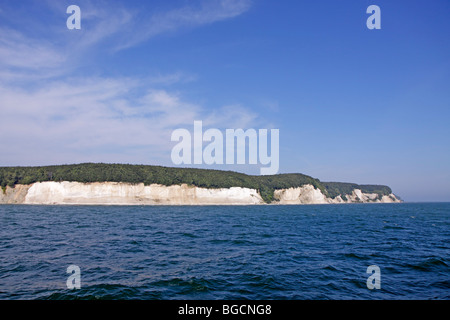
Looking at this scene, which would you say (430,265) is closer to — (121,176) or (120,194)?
(120,194)

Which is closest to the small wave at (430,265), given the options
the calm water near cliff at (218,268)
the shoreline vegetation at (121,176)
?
the calm water near cliff at (218,268)

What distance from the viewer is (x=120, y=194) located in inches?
4756

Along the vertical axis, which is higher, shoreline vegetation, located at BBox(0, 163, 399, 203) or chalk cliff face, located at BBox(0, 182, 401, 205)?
shoreline vegetation, located at BBox(0, 163, 399, 203)

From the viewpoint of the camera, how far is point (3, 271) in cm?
1455

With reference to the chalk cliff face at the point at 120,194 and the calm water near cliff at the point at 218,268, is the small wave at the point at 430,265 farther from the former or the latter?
the chalk cliff face at the point at 120,194

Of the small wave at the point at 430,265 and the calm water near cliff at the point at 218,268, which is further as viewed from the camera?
the small wave at the point at 430,265

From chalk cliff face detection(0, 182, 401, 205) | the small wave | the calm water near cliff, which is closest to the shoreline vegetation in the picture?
chalk cliff face detection(0, 182, 401, 205)

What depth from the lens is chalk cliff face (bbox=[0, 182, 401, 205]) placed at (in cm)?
11325

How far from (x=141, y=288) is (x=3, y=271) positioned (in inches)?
329

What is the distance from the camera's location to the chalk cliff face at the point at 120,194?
11325cm

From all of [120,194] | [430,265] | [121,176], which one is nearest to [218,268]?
[430,265]

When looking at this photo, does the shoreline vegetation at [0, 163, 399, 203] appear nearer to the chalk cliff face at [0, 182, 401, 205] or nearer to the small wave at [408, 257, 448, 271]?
the chalk cliff face at [0, 182, 401, 205]

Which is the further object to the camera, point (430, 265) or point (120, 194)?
point (120, 194)

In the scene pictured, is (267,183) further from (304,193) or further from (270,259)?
(270,259)
